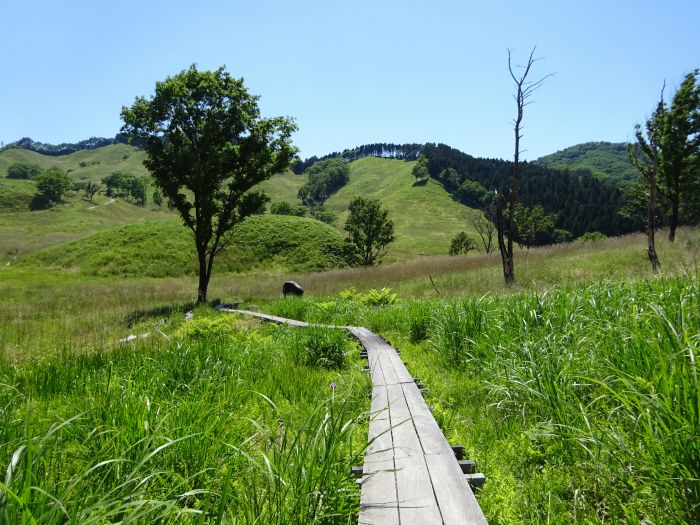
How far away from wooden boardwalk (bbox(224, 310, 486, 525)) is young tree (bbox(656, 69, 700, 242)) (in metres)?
27.8

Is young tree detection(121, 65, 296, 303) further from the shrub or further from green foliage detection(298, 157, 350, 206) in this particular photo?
green foliage detection(298, 157, 350, 206)

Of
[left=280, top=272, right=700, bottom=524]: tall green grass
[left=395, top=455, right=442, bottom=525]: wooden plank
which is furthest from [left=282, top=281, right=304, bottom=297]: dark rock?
[left=395, top=455, right=442, bottom=525]: wooden plank

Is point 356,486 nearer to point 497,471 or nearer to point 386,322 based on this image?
point 497,471

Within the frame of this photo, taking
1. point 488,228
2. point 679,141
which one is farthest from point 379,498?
point 488,228

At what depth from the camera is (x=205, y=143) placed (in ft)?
67.9

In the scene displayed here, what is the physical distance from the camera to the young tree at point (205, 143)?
2006cm

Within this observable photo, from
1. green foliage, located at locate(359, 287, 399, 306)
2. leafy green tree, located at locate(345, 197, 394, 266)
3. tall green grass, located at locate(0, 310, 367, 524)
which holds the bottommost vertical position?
green foliage, located at locate(359, 287, 399, 306)

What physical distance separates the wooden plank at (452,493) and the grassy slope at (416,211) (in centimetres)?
9025

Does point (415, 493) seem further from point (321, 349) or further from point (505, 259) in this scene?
point (505, 259)

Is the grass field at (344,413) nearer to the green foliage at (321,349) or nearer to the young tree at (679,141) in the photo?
the green foliage at (321,349)

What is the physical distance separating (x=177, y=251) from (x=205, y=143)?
2805 centimetres

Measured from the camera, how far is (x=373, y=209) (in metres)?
50.0

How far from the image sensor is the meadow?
7.39 ft

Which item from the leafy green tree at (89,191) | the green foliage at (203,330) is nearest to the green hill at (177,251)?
the green foliage at (203,330)
